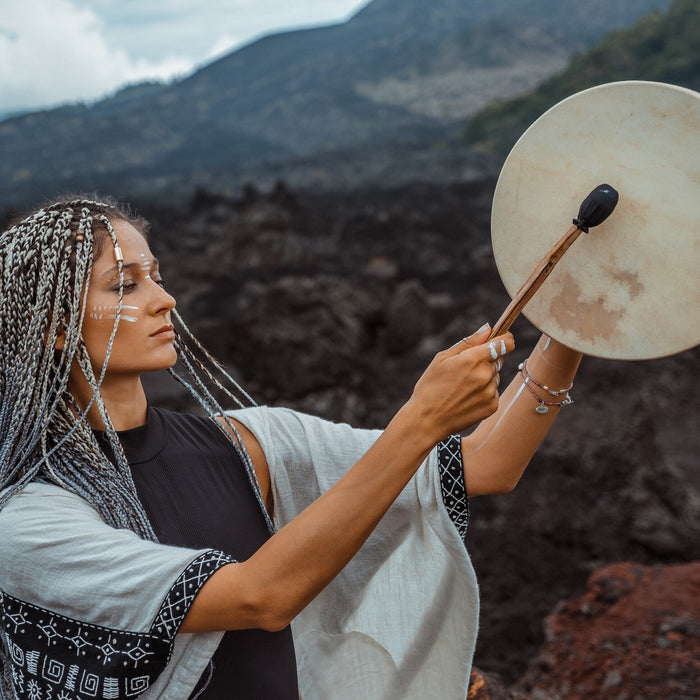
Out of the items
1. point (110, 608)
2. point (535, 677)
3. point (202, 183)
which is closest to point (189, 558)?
point (110, 608)

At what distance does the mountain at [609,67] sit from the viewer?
35000 millimetres

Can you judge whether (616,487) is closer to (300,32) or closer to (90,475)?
(90,475)

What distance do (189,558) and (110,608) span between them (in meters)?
0.13

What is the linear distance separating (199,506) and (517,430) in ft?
1.95

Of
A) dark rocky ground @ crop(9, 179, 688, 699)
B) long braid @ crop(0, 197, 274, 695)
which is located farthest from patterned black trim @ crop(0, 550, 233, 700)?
dark rocky ground @ crop(9, 179, 688, 699)

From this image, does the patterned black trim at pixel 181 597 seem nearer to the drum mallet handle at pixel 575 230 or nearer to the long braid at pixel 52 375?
the long braid at pixel 52 375

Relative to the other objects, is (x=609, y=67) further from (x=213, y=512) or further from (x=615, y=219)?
(x=213, y=512)

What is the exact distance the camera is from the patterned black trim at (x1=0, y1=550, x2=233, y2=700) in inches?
46.3

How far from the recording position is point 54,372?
1401 mm

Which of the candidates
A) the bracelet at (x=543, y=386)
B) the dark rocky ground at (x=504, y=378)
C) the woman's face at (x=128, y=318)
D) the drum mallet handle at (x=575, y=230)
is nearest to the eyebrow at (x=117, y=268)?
the woman's face at (x=128, y=318)

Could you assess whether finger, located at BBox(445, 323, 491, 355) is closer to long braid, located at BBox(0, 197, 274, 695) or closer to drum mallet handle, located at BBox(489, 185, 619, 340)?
drum mallet handle, located at BBox(489, 185, 619, 340)

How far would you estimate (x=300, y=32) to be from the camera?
326 feet

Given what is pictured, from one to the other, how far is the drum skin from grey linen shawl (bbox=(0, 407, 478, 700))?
353 millimetres

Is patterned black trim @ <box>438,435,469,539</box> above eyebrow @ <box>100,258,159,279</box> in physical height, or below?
below
